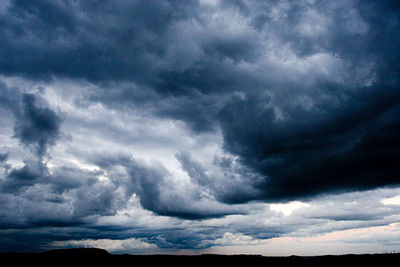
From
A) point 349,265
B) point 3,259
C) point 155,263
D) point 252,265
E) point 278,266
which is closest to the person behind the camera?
point 349,265

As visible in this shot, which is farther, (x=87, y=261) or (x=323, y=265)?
(x=87, y=261)

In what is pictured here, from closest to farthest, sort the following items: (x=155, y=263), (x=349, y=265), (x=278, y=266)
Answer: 1. (x=349, y=265)
2. (x=278, y=266)
3. (x=155, y=263)

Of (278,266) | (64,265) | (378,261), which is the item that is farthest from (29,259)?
(378,261)

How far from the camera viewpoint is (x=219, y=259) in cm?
12344

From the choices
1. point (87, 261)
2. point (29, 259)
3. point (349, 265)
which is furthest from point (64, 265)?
point (349, 265)

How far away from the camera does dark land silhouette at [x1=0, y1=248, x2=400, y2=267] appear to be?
3880 inches

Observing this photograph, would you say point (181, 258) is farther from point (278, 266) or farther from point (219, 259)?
point (278, 266)

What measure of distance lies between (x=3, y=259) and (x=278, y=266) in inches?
4865

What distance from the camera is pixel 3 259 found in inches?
5064

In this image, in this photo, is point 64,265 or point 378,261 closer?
point 378,261

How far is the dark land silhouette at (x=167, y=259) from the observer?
323 feet

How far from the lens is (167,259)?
4882 inches

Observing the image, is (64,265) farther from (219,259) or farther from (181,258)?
(219,259)

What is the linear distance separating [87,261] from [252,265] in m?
79.9
